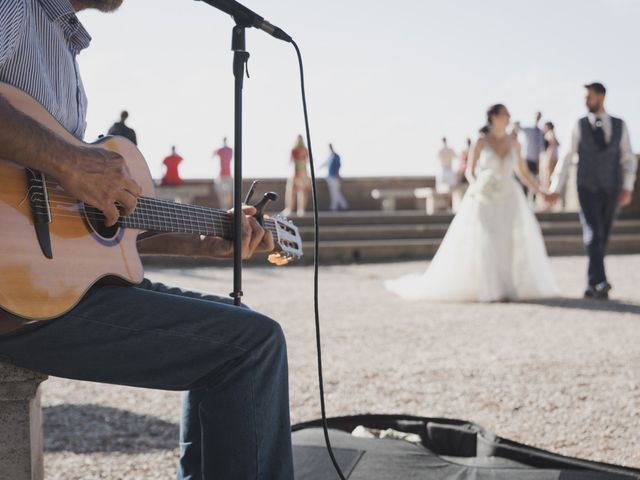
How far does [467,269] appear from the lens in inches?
372

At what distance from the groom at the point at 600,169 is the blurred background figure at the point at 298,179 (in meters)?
8.78

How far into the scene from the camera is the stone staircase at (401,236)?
1554 cm

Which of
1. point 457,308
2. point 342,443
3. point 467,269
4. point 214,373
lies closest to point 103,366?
point 214,373

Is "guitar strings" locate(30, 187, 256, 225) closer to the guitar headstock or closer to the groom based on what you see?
the guitar headstock

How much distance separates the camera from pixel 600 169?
9.24 m

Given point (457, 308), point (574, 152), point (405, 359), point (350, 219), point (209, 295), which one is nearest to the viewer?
point (209, 295)

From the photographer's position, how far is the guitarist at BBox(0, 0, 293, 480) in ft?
6.86

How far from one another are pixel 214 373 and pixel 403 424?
5.35 feet

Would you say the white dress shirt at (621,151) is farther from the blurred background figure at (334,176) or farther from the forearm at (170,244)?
the blurred background figure at (334,176)

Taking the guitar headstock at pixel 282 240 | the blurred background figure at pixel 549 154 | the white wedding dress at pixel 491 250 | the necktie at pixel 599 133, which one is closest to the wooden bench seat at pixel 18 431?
the guitar headstock at pixel 282 240

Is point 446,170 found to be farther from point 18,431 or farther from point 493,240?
point 18,431

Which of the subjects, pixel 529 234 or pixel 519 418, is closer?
pixel 519 418

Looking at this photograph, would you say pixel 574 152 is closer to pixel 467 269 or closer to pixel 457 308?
pixel 467 269

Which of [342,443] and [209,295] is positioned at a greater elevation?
[209,295]
